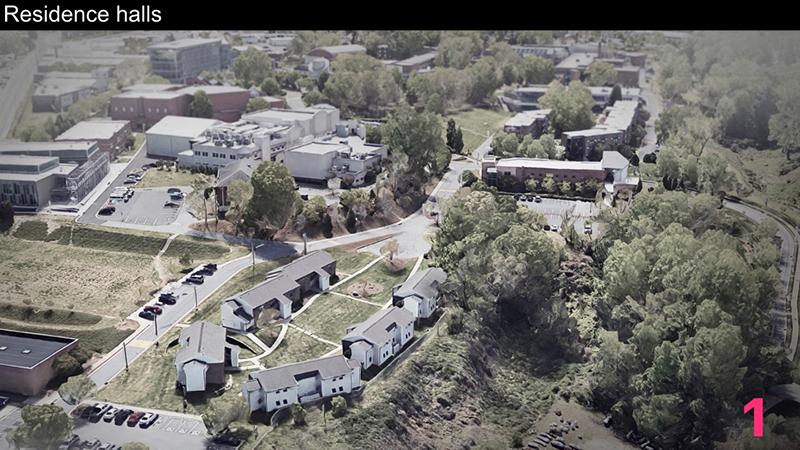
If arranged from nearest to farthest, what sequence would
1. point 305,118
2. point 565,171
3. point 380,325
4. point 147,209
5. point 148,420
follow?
1. point 148,420
2. point 380,325
3. point 147,209
4. point 565,171
5. point 305,118

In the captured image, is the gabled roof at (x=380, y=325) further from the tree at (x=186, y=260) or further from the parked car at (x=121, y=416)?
the tree at (x=186, y=260)

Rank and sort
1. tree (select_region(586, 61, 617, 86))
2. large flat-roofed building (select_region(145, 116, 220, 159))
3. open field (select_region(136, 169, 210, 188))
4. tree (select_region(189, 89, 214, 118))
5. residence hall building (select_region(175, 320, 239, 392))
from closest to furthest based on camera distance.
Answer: residence hall building (select_region(175, 320, 239, 392)) → open field (select_region(136, 169, 210, 188)) → large flat-roofed building (select_region(145, 116, 220, 159)) → tree (select_region(189, 89, 214, 118)) → tree (select_region(586, 61, 617, 86))

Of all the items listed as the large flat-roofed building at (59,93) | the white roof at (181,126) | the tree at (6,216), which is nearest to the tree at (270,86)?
the white roof at (181,126)

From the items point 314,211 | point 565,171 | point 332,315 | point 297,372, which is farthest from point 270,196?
point 565,171

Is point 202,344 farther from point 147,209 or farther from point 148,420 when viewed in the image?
point 147,209

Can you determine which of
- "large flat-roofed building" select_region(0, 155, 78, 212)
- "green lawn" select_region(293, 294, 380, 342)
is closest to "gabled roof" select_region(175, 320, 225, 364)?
"green lawn" select_region(293, 294, 380, 342)

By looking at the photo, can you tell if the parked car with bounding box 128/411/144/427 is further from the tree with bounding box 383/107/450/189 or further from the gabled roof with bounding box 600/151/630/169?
the gabled roof with bounding box 600/151/630/169

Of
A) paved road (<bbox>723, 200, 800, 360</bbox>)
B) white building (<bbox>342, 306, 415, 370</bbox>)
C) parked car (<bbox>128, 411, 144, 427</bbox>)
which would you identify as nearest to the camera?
parked car (<bbox>128, 411, 144, 427</bbox>)
